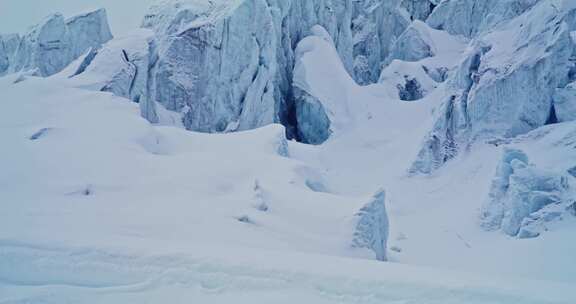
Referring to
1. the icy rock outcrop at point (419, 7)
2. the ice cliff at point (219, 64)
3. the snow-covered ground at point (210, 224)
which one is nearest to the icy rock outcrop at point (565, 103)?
the snow-covered ground at point (210, 224)

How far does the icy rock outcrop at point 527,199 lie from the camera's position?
14.4 meters

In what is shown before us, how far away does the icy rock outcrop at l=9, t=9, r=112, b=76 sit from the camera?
3403 centimetres

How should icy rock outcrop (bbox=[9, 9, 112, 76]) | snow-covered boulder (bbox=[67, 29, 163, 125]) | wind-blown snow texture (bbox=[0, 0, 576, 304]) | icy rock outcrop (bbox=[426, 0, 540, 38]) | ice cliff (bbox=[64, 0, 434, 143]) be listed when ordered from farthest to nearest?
icy rock outcrop (bbox=[426, 0, 540, 38])
icy rock outcrop (bbox=[9, 9, 112, 76])
ice cliff (bbox=[64, 0, 434, 143])
snow-covered boulder (bbox=[67, 29, 163, 125])
wind-blown snow texture (bbox=[0, 0, 576, 304])

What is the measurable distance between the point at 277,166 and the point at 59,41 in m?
29.4

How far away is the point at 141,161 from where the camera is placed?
11367 millimetres

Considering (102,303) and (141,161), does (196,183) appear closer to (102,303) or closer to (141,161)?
(141,161)

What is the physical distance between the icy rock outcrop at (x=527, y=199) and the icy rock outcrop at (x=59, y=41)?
104ft

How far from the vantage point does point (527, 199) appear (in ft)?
49.1

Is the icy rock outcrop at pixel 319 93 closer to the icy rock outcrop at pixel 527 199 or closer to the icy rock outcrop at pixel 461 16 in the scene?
the icy rock outcrop at pixel 527 199

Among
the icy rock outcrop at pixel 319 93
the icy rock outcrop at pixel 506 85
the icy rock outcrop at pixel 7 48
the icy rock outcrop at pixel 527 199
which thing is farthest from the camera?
the icy rock outcrop at pixel 7 48

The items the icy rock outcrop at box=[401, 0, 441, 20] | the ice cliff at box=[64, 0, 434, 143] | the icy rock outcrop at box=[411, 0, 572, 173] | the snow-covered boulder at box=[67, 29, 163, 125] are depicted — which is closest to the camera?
the snow-covered boulder at box=[67, 29, 163, 125]

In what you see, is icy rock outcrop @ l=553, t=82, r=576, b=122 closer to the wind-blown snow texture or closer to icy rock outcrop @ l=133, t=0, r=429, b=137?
the wind-blown snow texture

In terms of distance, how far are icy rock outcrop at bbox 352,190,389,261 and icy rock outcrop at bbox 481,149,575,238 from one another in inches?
251

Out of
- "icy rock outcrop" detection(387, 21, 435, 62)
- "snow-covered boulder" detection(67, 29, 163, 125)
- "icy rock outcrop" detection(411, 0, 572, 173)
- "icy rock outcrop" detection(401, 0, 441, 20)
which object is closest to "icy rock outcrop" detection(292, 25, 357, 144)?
"icy rock outcrop" detection(411, 0, 572, 173)
